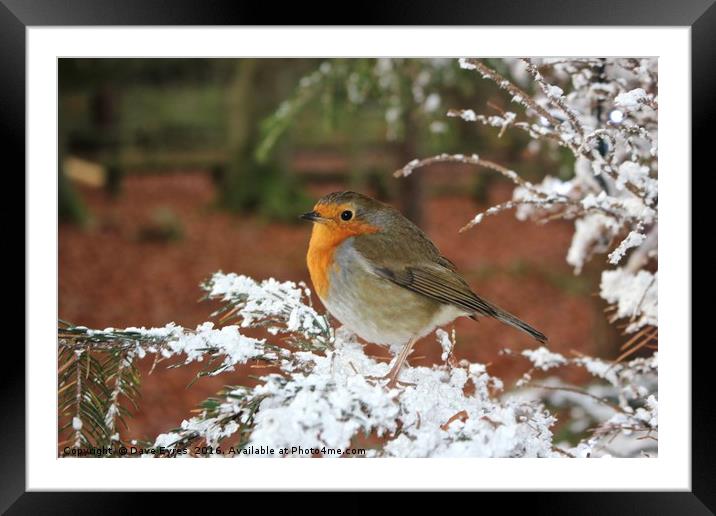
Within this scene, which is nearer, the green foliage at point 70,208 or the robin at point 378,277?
the robin at point 378,277

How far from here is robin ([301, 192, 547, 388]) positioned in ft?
7.10

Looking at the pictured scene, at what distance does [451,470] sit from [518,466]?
0.20 m

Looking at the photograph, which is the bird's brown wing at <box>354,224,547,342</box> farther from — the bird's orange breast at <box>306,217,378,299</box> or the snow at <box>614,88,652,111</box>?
the snow at <box>614,88,652,111</box>

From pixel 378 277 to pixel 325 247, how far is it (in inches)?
7.7

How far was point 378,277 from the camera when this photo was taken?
2221 millimetres

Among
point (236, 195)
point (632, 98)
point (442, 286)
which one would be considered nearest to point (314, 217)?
point (442, 286)

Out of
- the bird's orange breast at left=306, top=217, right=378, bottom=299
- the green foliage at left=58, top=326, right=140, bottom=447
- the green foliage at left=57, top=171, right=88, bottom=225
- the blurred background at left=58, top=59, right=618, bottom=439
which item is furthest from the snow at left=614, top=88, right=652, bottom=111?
the green foliage at left=57, top=171, right=88, bottom=225

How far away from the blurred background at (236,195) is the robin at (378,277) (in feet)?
10.5

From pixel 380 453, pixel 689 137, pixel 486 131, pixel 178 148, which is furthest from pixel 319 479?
pixel 178 148

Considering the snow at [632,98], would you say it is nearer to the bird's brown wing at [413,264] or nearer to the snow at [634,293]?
the snow at [634,293]

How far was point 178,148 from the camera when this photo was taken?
359 inches

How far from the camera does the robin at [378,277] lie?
216 centimetres

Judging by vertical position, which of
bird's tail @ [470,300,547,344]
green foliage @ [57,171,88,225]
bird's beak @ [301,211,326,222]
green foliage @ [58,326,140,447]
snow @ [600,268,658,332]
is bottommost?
green foliage @ [58,326,140,447]

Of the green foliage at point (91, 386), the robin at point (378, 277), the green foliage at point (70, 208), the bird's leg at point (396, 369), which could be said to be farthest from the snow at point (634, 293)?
the green foliage at point (70, 208)
